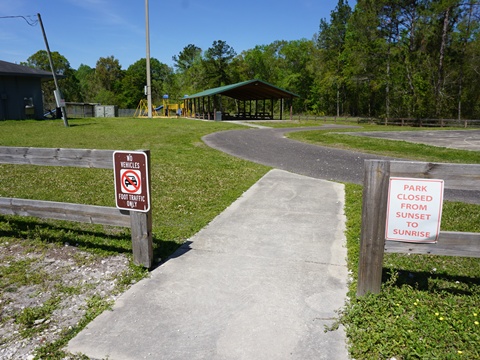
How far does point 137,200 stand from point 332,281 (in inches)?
89.4

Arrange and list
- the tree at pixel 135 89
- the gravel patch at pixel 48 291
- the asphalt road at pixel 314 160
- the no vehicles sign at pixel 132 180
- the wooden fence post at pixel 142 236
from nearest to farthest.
A: 1. the gravel patch at pixel 48 291
2. the no vehicles sign at pixel 132 180
3. the wooden fence post at pixel 142 236
4. the asphalt road at pixel 314 160
5. the tree at pixel 135 89

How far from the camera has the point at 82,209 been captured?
14.8ft

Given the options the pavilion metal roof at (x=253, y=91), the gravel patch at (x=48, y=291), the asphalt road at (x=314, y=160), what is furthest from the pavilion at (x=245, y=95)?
the gravel patch at (x=48, y=291)

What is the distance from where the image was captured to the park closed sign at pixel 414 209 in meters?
3.27

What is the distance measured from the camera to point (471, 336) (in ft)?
9.61

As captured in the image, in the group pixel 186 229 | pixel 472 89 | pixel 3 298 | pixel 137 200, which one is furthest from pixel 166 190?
pixel 472 89

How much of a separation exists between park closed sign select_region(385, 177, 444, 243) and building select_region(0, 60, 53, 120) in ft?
128

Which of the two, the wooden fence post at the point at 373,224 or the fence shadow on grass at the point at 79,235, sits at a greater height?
the wooden fence post at the point at 373,224

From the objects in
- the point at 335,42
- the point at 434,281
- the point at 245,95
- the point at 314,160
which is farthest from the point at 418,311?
the point at 335,42

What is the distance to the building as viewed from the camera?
115ft

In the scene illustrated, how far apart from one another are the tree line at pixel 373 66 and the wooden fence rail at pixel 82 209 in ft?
150

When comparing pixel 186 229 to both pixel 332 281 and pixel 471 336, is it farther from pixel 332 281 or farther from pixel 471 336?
pixel 471 336

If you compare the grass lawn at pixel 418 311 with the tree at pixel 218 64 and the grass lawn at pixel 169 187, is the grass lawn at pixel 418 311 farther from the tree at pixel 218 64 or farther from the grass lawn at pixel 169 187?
the tree at pixel 218 64

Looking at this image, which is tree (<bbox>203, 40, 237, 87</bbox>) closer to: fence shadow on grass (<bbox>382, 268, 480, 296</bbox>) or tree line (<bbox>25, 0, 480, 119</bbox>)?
tree line (<bbox>25, 0, 480, 119</bbox>)
